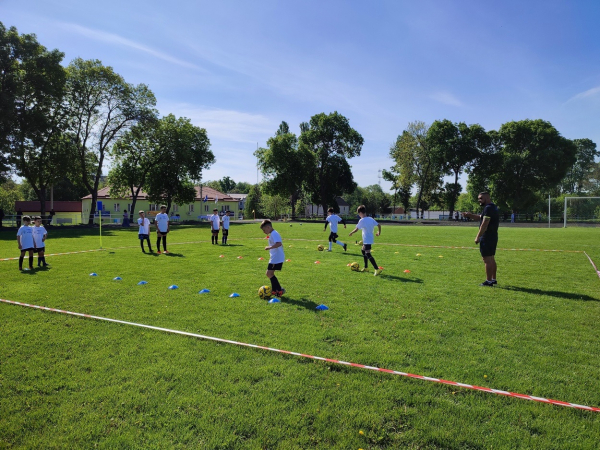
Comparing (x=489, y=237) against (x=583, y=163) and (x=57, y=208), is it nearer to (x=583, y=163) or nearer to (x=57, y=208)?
(x=57, y=208)

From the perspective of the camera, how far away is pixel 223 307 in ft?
23.1

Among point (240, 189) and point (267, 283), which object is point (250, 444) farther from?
point (240, 189)

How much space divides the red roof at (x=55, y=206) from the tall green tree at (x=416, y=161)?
186 feet

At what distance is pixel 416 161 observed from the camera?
68562mm

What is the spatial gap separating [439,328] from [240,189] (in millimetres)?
153408

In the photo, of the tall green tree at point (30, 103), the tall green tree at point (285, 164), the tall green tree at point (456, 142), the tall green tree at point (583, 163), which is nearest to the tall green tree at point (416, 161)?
the tall green tree at point (456, 142)

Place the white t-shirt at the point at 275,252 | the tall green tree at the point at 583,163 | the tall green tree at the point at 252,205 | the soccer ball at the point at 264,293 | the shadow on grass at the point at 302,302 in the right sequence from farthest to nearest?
the tall green tree at the point at 583,163 < the tall green tree at the point at 252,205 < the white t-shirt at the point at 275,252 < the soccer ball at the point at 264,293 < the shadow on grass at the point at 302,302

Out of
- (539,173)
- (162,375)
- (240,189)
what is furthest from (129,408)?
Result: (240,189)

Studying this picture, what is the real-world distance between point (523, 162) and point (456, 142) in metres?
10.8

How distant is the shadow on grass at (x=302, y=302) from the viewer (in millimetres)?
7133

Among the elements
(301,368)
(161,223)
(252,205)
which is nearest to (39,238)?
(161,223)

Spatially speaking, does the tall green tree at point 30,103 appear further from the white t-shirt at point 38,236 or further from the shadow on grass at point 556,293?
the shadow on grass at point 556,293

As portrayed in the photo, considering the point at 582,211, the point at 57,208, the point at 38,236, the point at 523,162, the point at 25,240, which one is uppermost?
the point at 523,162

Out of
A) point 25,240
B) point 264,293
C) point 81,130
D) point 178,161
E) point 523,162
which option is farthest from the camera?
point 523,162
